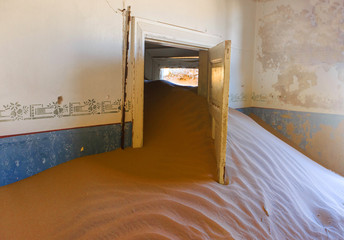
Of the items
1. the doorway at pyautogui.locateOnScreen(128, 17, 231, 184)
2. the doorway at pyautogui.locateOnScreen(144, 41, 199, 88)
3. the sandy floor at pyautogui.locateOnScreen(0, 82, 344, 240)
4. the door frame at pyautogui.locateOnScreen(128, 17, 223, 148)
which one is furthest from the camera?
the doorway at pyautogui.locateOnScreen(144, 41, 199, 88)

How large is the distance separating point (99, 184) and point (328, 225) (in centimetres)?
233

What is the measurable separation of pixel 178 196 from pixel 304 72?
4.13 meters

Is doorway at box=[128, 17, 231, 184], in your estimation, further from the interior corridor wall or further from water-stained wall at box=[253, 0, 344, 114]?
water-stained wall at box=[253, 0, 344, 114]

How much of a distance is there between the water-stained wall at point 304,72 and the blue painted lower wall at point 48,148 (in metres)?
3.73

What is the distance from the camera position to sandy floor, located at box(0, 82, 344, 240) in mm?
2018

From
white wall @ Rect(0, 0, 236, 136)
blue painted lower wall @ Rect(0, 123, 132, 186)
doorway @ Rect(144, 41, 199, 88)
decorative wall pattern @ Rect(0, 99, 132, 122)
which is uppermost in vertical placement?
doorway @ Rect(144, 41, 199, 88)

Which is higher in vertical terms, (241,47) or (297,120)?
(241,47)

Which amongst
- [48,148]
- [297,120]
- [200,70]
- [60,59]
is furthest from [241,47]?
[48,148]

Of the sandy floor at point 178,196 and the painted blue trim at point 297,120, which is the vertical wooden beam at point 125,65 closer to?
the sandy floor at point 178,196

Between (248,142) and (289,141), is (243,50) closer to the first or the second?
(289,141)

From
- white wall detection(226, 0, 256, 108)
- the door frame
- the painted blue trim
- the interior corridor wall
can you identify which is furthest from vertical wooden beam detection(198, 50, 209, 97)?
the interior corridor wall

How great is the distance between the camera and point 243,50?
5.67 metres

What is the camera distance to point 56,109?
2.84m

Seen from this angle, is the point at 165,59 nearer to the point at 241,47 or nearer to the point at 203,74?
the point at 241,47
